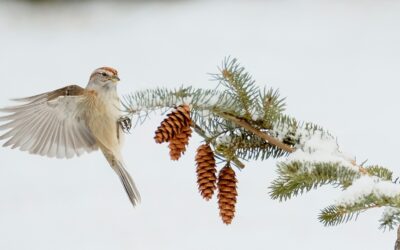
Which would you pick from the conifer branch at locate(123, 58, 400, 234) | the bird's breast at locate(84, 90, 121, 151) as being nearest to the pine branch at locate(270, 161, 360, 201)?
the conifer branch at locate(123, 58, 400, 234)

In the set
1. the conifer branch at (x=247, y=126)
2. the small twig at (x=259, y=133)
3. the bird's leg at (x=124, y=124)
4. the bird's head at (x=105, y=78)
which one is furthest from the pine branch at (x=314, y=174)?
the bird's head at (x=105, y=78)

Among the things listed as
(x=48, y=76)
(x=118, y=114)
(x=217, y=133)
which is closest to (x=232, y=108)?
(x=217, y=133)

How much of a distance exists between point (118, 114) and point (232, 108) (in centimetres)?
71

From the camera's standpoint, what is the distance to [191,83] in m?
5.61

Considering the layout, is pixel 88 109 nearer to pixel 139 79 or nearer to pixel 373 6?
pixel 139 79

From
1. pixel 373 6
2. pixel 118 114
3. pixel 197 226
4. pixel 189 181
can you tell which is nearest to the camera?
pixel 118 114

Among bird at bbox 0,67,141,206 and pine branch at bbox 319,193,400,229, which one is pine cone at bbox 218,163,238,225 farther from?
bird at bbox 0,67,141,206

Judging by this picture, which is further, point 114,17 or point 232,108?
point 114,17

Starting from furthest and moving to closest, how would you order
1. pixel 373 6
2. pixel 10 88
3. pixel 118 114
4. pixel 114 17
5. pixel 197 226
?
pixel 114 17
pixel 373 6
pixel 10 88
pixel 197 226
pixel 118 114

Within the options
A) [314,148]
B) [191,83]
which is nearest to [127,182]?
[314,148]

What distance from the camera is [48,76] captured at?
20.7 feet

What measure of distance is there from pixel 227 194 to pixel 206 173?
2.7 inches

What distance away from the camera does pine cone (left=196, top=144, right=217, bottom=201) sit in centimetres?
199

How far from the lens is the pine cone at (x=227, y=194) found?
77.5 inches
